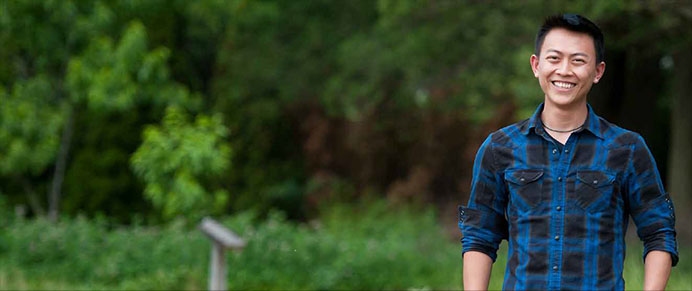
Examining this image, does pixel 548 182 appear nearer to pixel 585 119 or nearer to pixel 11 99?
pixel 585 119

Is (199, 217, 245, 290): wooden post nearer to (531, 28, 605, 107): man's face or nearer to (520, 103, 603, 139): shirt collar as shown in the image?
(520, 103, 603, 139): shirt collar

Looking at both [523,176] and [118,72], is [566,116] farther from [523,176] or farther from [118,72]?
[118,72]

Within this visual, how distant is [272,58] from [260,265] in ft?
29.7

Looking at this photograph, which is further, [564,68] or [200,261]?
[200,261]

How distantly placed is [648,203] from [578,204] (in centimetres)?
21

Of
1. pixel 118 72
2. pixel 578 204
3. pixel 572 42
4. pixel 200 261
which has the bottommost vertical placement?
pixel 578 204

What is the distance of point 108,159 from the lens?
1528 cm

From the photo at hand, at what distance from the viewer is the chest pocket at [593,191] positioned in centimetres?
248

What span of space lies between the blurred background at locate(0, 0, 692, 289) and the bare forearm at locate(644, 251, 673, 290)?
5391mm

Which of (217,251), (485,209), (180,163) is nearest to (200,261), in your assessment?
(180,163)

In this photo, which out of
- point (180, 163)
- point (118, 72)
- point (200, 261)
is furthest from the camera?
point (118, 72)

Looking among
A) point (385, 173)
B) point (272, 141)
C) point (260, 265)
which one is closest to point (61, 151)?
point (260, 265)

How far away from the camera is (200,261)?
30.4 feet

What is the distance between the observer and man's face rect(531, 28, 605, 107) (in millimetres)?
2502
